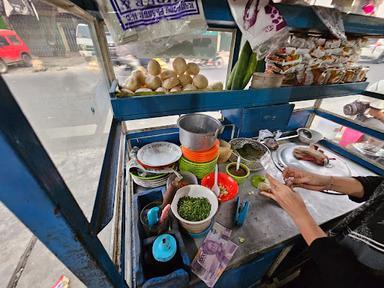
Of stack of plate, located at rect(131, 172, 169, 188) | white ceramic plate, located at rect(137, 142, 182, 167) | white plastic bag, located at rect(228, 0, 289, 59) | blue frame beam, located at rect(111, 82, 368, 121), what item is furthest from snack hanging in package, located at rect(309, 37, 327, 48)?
stack of plate, located at rect(131, 172, 169, 188)

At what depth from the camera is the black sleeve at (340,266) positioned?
0.49m

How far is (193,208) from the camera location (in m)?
0.69

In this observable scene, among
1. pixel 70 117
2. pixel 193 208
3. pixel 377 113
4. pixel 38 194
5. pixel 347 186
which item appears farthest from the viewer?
pixel 377 113

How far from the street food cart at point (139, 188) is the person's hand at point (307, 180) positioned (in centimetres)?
11

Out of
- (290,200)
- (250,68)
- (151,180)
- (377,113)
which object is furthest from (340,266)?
(377,113)

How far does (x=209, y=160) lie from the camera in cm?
90

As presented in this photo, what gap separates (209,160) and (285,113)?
61 centimetres

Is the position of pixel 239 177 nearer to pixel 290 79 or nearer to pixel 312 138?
pixel 290 79

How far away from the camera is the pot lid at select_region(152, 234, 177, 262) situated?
53cm

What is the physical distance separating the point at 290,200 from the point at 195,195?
0.43 m

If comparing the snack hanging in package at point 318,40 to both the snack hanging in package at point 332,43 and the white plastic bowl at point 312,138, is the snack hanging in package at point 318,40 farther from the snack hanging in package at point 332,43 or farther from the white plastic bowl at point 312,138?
the white plastic bowl at point 312,138

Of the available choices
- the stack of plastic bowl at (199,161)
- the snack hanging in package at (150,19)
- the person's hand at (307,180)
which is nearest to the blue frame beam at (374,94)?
the person's hand at (307,180)

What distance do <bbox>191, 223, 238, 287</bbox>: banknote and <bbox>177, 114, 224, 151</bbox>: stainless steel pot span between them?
1.30 feet

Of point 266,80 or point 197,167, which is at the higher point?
point 266,80
